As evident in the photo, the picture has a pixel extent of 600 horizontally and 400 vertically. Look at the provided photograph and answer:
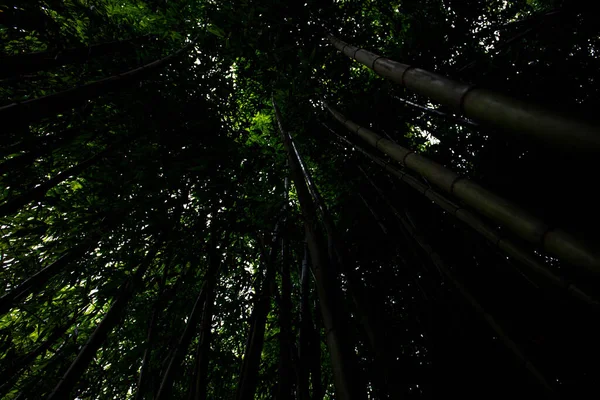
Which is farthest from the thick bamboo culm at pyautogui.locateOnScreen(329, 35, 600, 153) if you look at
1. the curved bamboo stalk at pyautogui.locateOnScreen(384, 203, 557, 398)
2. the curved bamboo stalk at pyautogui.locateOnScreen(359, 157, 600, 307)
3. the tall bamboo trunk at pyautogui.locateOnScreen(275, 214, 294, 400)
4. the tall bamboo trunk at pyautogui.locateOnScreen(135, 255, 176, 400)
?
the tall bamboo trunk at pyautogui.locateOnScreen(135, 255, 176, 400)

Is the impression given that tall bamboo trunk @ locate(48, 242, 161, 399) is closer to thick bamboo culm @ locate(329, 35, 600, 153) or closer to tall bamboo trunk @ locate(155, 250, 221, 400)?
tall bamboo trunk @ locate(155, 250, 221, 400)

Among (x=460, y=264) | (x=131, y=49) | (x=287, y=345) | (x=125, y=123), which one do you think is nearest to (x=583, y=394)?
(x=460, y=264)

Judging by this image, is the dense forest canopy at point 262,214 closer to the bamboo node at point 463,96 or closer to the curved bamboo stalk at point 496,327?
the curved bamboo stalk at point 496,327

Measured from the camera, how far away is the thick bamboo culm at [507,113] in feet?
2.14

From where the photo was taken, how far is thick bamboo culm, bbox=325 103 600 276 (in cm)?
77

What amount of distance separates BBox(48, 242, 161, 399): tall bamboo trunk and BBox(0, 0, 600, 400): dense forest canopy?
16 millimetres

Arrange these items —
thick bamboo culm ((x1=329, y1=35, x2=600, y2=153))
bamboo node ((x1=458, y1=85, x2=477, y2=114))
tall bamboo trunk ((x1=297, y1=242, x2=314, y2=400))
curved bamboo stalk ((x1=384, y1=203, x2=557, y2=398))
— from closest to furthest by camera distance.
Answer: thick bamboo culm ((x1=329, y1=35, x2=600, y2=153))
bamboo node ((x1=458, y1=85, x2=477, y2=114))
tall bamboo trunk ((x1=297, y1=242, x2=314, y2=400))
curved bamboo stalk ((x1=384, y1=203, x2=557, y2=398))

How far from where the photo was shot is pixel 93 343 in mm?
1928

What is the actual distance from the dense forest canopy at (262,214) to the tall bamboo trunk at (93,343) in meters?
0.02

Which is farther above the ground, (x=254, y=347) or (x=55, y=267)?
(x=55, y=267)

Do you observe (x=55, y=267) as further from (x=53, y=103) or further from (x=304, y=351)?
(x=304, y=351)

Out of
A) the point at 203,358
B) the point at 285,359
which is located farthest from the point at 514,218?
the point at 203,358

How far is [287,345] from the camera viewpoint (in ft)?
6.21

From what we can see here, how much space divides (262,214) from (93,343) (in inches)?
62.6
